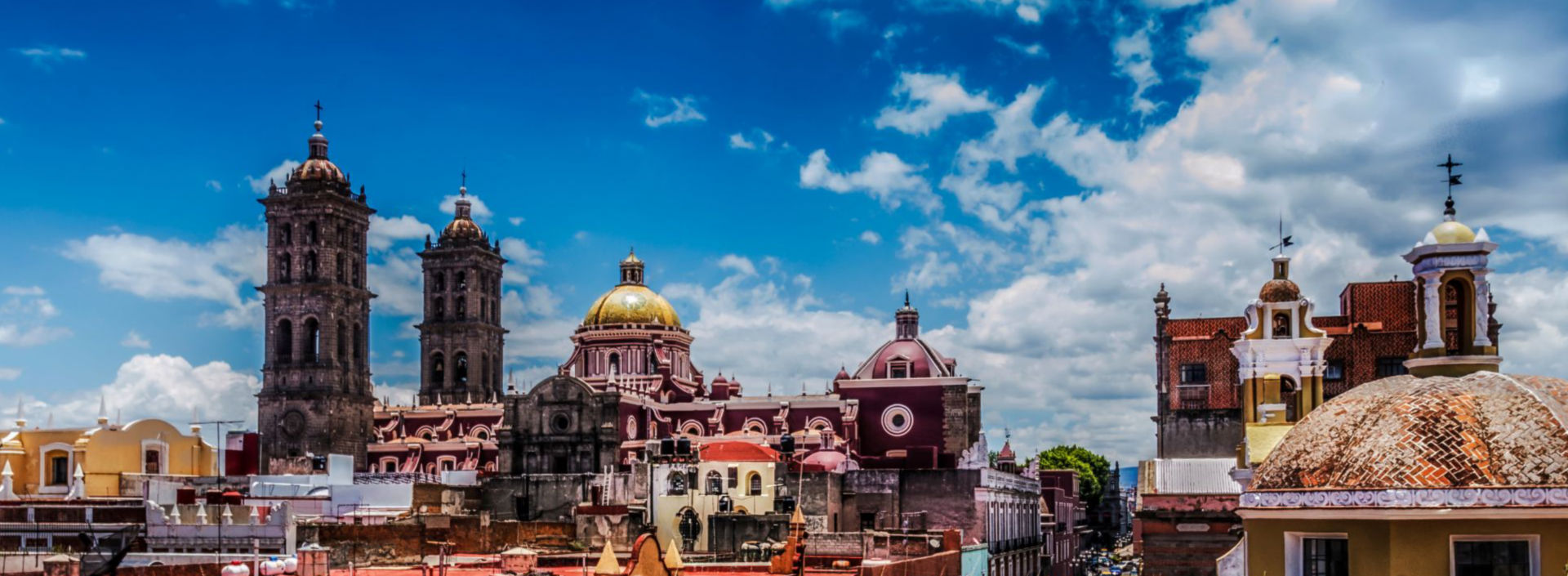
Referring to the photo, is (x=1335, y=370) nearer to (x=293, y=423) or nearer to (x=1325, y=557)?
(x=1325, y=557)

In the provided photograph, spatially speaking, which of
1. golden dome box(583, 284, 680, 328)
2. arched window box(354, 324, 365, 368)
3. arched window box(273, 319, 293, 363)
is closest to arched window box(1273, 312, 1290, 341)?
golden dome box(583, 284, 680, 328)

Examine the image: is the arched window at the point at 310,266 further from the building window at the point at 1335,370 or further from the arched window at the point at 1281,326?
the arched window at the point at 1281,326

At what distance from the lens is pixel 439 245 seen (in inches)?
3831

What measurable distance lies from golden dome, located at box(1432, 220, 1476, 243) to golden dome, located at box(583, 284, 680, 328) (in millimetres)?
68024

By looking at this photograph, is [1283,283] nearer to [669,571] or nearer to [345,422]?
[669,571]

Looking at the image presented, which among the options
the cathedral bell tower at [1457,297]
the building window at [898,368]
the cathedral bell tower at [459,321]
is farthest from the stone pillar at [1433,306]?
the cathedral bell tower at [459,321]

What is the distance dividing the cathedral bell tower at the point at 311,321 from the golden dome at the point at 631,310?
13.0m

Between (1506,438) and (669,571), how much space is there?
1575 cm

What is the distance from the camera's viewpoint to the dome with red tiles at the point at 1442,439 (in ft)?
48.8

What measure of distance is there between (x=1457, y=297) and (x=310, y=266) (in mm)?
75389

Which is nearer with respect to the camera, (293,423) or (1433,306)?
(1433,306)

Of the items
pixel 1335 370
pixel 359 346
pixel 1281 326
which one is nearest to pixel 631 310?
pixel 359 346

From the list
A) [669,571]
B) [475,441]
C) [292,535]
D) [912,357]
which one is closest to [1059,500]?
[912,357]

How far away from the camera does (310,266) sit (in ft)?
279
